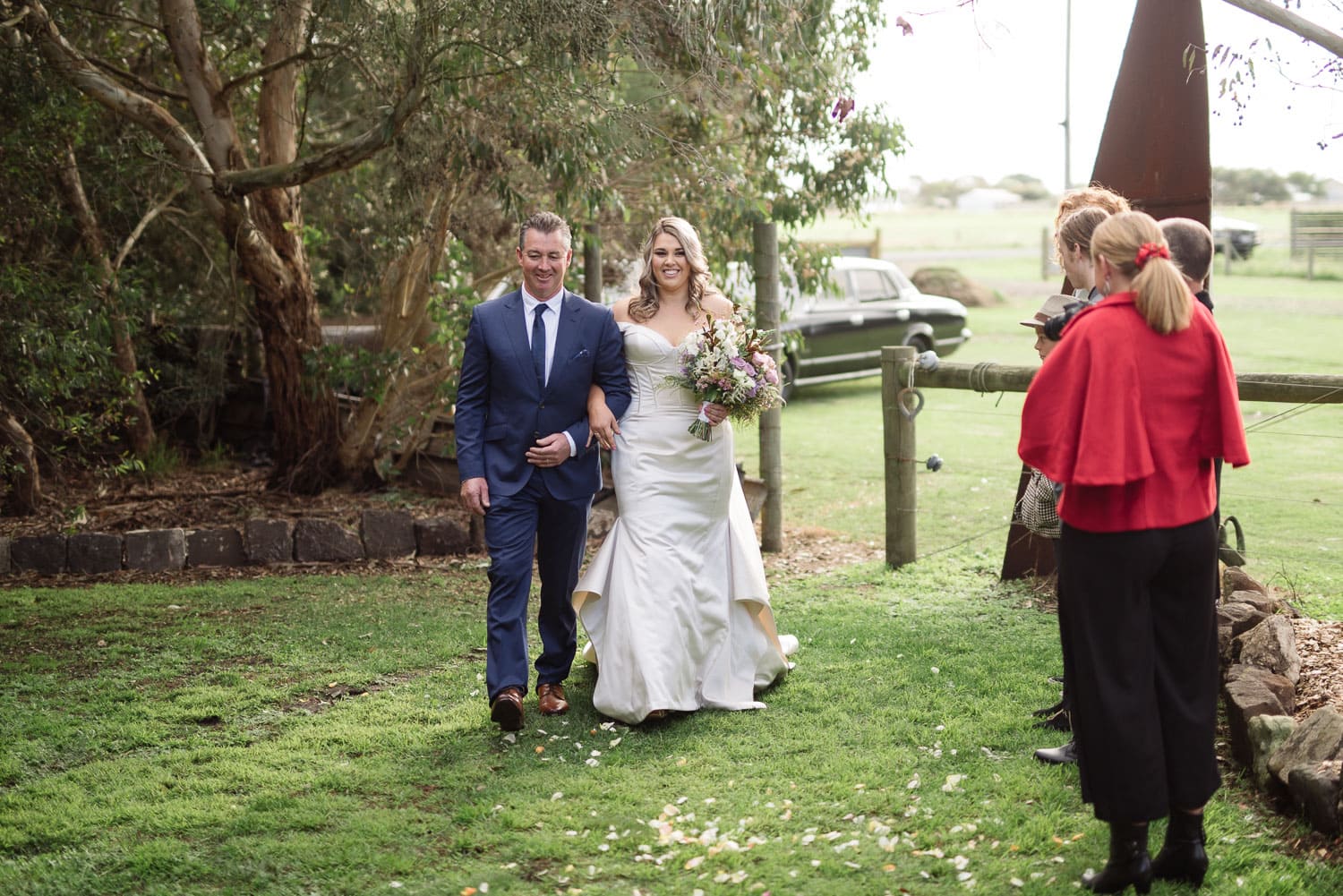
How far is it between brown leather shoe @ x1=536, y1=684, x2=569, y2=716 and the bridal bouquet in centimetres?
127

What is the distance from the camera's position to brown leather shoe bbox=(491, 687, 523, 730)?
16.1 feet

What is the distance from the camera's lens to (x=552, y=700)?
5242 millimetres

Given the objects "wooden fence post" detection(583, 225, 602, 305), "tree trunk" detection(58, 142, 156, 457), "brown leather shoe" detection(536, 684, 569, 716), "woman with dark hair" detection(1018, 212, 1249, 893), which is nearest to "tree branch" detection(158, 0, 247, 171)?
"tree trunk" detection(58, 142, 156, 457)

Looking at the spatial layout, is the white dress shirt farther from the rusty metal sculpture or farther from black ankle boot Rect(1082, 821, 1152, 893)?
the rusty metal sculpture

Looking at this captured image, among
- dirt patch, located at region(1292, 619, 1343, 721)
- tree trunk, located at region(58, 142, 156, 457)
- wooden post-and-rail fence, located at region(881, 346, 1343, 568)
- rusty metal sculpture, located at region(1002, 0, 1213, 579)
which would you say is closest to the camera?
dirt patch, located at region(1292, 619, 1343, 721)

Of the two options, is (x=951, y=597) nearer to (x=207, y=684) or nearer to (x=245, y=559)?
(x=207, y=684)

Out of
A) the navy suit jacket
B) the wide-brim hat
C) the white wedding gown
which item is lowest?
the white wedding gown

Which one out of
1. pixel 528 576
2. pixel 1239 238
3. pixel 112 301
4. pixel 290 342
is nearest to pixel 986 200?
pixel 1239 238

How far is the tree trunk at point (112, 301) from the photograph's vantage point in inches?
344

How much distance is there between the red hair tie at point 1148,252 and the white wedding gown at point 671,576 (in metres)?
2.41

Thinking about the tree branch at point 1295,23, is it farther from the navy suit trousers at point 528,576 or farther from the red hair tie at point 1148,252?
the navy suit trousers at point 528,576

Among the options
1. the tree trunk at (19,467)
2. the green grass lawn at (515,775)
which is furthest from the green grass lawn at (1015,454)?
the tree trunk at (19,467)

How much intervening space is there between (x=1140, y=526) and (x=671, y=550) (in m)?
2.30

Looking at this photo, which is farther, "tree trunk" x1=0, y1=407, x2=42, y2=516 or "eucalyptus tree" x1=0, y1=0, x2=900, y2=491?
"tree trunk" x1=0, y1=407, x2=42, y2=516
